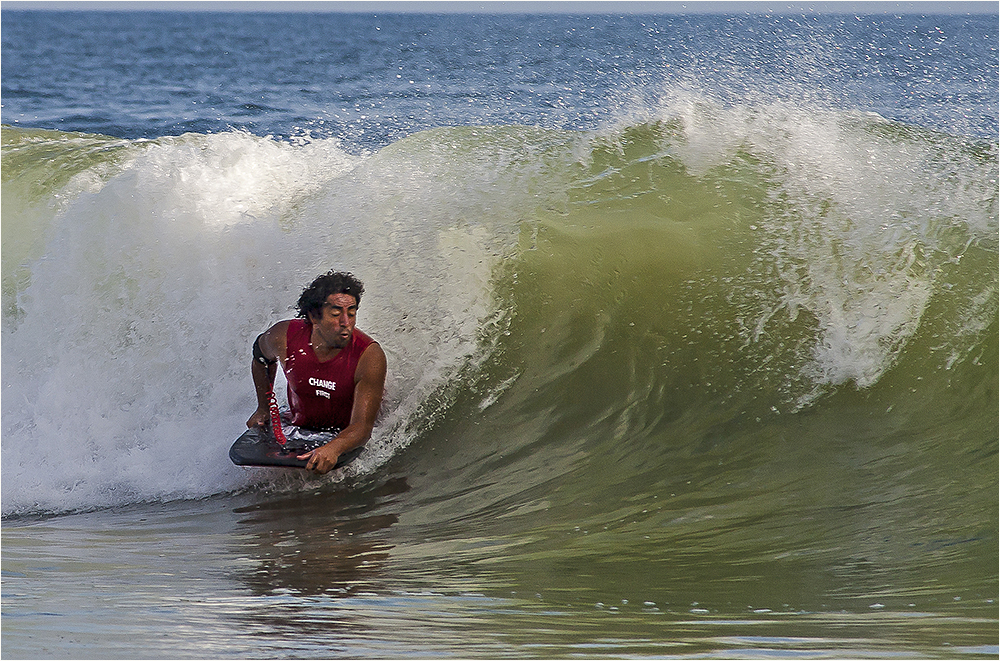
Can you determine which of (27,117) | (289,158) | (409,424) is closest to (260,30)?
(27,117)

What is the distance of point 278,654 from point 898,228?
4397 millimetres

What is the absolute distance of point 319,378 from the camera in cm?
428

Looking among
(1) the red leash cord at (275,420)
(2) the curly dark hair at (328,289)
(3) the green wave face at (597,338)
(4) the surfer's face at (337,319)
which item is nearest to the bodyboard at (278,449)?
(1) the red leash cord at (275,420)

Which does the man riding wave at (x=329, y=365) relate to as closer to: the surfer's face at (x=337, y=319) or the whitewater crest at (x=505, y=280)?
the surfer's face at (x=337, y=319)

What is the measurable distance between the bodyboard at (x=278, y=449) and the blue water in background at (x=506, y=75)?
4.00 meters

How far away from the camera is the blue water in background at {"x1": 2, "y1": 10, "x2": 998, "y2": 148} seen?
8.00m

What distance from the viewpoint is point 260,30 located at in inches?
1549

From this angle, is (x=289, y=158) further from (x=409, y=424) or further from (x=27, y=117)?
(x=27, y=117)

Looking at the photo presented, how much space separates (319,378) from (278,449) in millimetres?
384

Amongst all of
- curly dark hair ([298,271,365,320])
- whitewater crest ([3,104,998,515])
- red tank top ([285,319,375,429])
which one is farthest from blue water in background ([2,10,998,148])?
red tank top ([285,319,375,429])

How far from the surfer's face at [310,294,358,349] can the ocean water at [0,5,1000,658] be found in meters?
0.79

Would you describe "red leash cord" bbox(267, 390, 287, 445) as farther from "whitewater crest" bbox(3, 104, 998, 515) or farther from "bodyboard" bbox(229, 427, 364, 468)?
"whitewater crest" bbox(3, 104, 998, 515)

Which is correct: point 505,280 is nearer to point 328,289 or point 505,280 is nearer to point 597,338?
point 597,338

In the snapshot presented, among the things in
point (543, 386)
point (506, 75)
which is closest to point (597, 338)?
point (543, 386)
